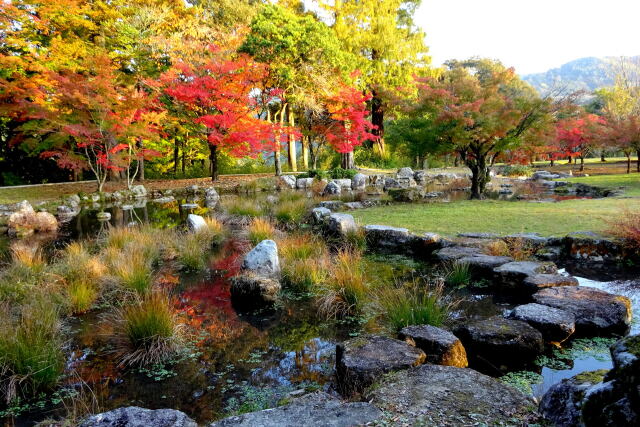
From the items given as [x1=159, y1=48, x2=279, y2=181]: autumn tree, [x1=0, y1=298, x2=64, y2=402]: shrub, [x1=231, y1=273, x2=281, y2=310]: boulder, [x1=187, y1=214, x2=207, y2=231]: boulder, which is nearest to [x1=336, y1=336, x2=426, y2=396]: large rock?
[x1=231, y1=273, x2=281, y2=310]: boulder

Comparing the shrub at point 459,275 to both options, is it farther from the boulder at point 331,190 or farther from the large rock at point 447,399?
the boulder at point 331,190

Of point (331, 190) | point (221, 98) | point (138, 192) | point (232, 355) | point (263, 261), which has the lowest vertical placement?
point (232, 355)

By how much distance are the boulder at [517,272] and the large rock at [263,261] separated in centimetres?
260

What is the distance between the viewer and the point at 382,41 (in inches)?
754

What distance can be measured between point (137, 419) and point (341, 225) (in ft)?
16.9

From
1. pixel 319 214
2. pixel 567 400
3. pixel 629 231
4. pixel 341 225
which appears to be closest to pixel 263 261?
pixel 341 225

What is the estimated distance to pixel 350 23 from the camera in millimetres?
18828

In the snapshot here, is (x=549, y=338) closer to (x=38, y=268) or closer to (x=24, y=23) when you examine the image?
(x=38, y=268)

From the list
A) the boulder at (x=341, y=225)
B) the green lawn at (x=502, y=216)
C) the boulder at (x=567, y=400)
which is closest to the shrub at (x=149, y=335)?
the boulder at (x=567, y=400)

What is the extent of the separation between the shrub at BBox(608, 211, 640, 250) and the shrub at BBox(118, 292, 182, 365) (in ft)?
17.4

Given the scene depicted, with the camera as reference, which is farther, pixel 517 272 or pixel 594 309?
pixel 517 272

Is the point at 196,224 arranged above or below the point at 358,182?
below

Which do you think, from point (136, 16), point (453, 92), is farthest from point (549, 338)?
point (136, 16)

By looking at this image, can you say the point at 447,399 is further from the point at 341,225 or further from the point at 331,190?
the point at 331,190
